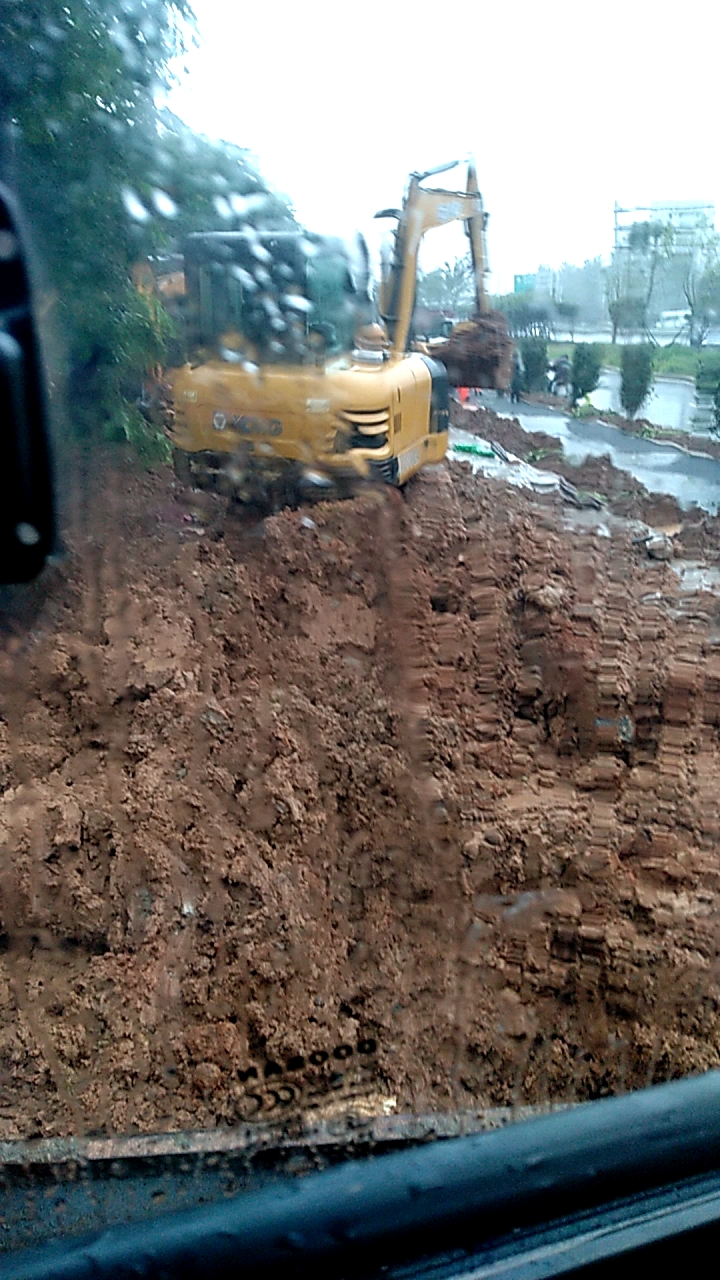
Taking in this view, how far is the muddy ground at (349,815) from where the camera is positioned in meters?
2.37

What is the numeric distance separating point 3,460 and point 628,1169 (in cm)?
126

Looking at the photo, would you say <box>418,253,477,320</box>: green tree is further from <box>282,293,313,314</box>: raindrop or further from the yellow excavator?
<box>282,293,313,314</box>: raindrop

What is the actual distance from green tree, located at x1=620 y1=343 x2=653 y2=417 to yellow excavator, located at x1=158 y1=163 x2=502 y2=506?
0.70 m

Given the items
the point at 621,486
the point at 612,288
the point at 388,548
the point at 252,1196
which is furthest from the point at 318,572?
the point at 252,1196

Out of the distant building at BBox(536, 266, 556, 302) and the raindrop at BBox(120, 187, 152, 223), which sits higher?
the raindrop at BBox(120, 187, 152, 223)

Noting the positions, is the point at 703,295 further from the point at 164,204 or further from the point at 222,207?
the point at 164,204

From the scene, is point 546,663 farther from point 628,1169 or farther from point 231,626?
point 628,1169

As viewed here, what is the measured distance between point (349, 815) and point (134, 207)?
2.11 metres

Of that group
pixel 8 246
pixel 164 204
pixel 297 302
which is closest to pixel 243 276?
pixel 297 302

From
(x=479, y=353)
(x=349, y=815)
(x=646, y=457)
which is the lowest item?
(x=349, y=815)

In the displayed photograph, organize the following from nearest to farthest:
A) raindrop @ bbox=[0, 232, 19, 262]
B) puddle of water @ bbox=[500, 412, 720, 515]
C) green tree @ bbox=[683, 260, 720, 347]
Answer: raindrop @ bbox=[0, 232, 19, 262] → green tree @ bbox=[683, 260, 720, 347] → puddle of water @ bbox=[500, 412, 720, 515]

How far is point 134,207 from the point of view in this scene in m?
3.22

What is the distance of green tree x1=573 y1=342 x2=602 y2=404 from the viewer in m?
3.64

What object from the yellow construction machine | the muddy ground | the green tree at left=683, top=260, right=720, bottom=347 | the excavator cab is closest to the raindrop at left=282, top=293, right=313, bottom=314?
the excavator cab
